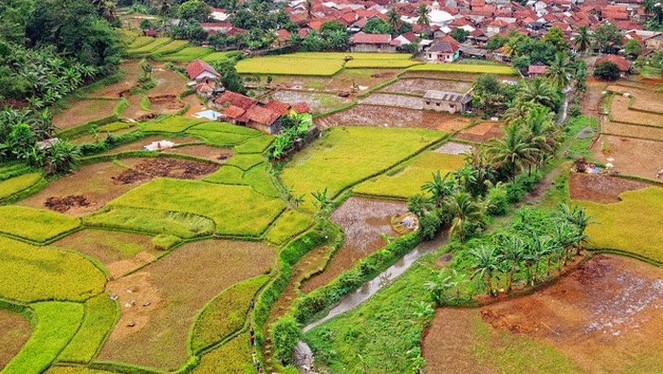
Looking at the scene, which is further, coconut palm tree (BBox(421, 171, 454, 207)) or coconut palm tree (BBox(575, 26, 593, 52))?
coconut palm tree (BBox(575, 26, 593, 52))

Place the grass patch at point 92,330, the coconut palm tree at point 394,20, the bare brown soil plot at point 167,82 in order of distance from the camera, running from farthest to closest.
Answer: the coconut palm tree at point 394,20 < the bare brown soil plot at point 167,82 < the grass patch at point 92,330

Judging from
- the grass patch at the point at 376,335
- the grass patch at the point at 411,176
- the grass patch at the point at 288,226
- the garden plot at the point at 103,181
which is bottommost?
the grass patch at the point at 376,335

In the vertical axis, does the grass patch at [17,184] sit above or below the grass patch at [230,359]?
above

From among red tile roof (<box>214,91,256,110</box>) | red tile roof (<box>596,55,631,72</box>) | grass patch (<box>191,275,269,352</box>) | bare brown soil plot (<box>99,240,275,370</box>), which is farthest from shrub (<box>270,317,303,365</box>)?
red tile roof (<box>596,55,631,72</box>)

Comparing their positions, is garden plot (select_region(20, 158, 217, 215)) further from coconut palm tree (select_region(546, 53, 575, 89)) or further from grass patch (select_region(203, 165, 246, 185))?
coconut palm tree (select_region(546, 53, 575, 89))

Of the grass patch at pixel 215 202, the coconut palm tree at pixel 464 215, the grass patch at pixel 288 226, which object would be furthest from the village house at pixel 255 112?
the coconut palm tree at pixel 464 215

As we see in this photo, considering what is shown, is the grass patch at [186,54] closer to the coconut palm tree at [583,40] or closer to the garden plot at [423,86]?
the garden plot at [423,86]
